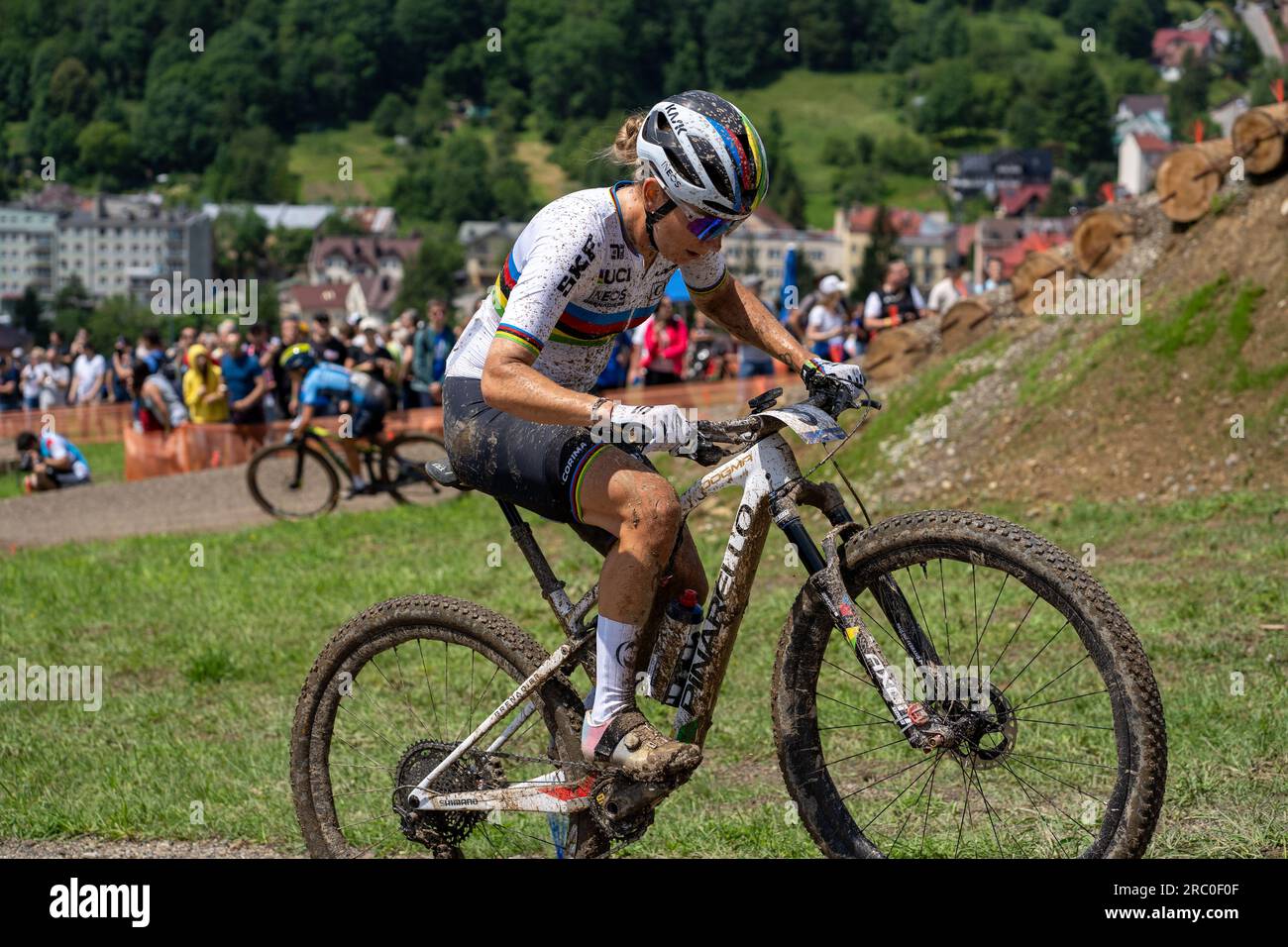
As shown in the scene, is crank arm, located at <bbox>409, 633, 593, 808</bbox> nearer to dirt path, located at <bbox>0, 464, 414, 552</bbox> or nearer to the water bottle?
the water bottle

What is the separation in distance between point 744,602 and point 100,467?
21960mm

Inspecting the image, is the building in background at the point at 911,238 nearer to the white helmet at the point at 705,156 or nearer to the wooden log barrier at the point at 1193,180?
the wooden log barrier at the point at 1193,180

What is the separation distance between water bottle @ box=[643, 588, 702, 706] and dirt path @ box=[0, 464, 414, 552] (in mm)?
12328

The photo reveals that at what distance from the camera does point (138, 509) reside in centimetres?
1844

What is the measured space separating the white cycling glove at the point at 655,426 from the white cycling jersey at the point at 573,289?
0.39 metres

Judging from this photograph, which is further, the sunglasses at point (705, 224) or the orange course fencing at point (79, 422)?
the orange course fencing at point (79, 422)

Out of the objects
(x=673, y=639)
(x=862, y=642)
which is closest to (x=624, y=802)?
(x=673, y=639)

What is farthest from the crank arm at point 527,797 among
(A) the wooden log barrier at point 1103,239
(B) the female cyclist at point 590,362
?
(A) the wooden log barrier at point 1103,239

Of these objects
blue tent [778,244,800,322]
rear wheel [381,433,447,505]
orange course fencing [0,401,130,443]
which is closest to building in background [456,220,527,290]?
orange course fencing [0,401,130,443]

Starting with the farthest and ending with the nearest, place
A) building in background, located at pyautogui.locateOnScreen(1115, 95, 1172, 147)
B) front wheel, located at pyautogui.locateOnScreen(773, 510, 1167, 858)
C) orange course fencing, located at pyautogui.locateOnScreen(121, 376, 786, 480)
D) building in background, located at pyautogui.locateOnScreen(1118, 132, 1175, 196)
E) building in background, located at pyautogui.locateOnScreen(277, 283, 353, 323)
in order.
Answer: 1. building in background, located at pyautogui.locateOnScreen(1115, 95, 1172, 147)
2. building in background, located at pyautogui.locateOnScreen(277, 283, 353, 323)
3. building in background, located at pyautogui.locateOnScreen(1118, 132, 1175, 196)
4. orange course fencing, located at pyautogui.locateOnScreen(121, 376, 786, 480)
5. front wheel, located at pyautogui.locateOnScreen(773, 510, 1167, 858)

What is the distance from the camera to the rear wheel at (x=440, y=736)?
5.07m

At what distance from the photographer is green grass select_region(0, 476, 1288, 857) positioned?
6.10 m
